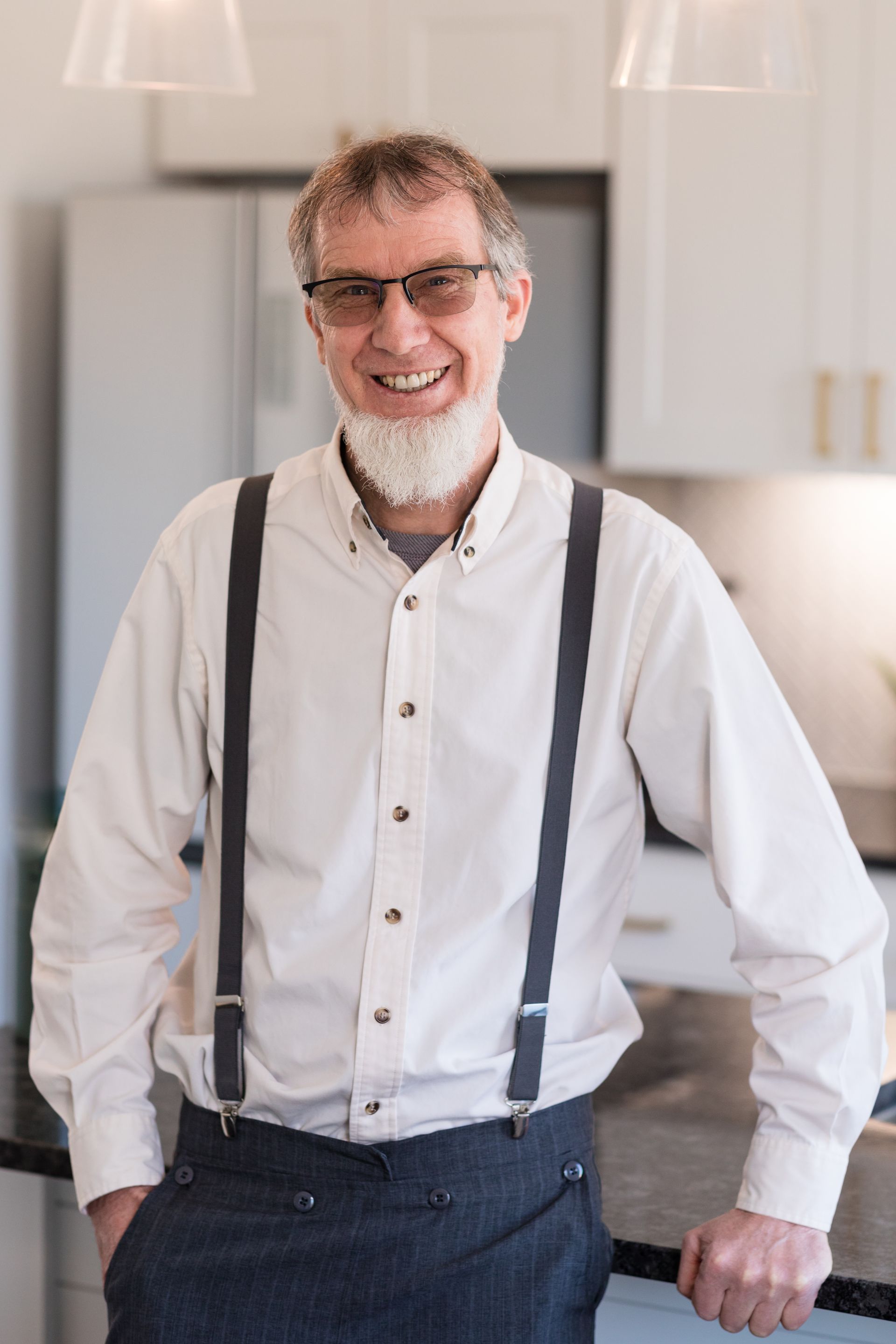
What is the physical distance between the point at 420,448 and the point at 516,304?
184 millimetres

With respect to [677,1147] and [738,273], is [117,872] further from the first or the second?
[738,273]

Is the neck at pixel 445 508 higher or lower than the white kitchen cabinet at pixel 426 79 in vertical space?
lower

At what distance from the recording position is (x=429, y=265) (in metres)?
1.09

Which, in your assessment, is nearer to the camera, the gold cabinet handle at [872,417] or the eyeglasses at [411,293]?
the eyeglasses at [411,293]

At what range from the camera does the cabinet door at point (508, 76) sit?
246 cm

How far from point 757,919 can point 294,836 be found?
0.36 meters

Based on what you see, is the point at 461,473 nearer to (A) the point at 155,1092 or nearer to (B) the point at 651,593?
(B) the point at 651,593

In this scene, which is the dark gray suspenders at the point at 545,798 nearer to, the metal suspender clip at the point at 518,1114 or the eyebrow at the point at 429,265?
the metal suspender clip at the point at 518,1114

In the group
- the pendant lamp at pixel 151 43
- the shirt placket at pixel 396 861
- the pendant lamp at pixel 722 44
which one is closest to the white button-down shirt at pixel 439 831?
the shirt placket at pixel 396 861

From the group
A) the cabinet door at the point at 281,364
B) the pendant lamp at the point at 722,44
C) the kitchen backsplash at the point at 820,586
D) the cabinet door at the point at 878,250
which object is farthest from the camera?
the kitchen backsplash at the point at 820,586

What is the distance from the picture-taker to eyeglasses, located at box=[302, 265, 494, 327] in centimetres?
109

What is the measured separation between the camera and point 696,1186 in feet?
3.81

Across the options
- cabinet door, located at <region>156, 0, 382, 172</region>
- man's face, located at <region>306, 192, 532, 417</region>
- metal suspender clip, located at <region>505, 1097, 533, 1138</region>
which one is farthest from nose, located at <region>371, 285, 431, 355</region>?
cabinet door, located at <region>156, 0, 382, 172</region>

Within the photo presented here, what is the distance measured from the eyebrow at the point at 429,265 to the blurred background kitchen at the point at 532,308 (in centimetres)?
136
